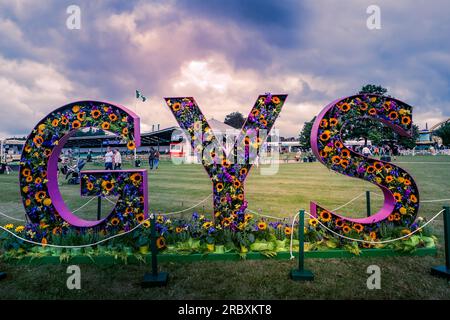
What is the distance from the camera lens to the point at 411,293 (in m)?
3.53

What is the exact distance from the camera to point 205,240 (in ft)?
15.9

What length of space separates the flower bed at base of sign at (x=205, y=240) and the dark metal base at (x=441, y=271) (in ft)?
2.18

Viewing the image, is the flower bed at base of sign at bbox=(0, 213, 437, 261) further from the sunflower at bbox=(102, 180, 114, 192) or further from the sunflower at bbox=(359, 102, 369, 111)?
the sunflower at bbox=(359, 102, 369, 111)

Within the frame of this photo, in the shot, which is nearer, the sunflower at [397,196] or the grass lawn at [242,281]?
the grass lawn at [242,281]

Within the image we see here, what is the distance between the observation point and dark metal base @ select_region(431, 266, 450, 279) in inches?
154

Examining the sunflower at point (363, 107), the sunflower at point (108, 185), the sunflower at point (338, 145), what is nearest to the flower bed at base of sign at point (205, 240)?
the sunflower at point (108, 185)

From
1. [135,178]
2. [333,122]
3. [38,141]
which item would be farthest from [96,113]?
[333,122]

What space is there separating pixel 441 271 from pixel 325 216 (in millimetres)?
1861

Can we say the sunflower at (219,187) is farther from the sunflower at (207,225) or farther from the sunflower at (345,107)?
the sunflower at (345,107)

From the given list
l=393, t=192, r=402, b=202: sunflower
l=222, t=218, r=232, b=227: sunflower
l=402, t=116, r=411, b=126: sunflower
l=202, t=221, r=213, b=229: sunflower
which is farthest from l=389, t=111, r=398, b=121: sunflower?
l=202, t=221, r=213, b=229: sunflower

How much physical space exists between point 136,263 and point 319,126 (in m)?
→ 4.18

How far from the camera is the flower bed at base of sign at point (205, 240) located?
4676 millimetres
